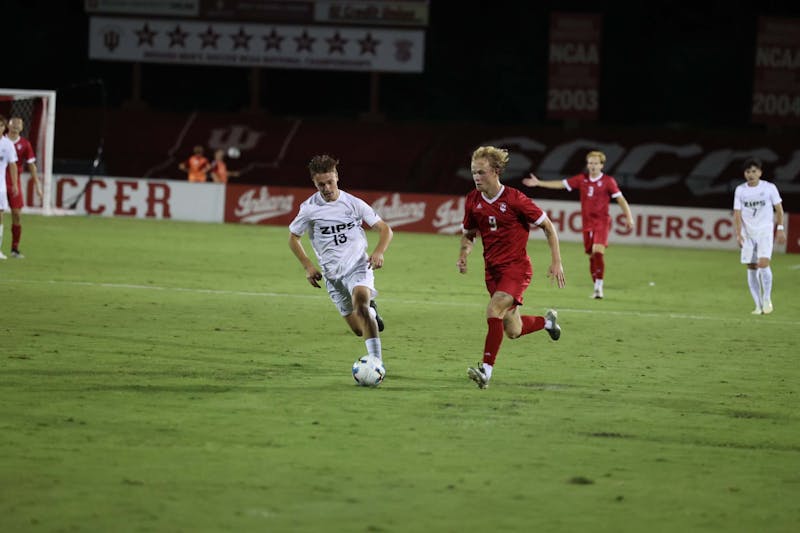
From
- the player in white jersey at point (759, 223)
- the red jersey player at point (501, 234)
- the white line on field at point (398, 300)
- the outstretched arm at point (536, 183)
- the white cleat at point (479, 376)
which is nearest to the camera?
the white cleat at point (479, 376)

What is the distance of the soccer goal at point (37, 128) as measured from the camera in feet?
84.3

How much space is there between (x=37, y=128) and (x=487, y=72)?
61.1ft

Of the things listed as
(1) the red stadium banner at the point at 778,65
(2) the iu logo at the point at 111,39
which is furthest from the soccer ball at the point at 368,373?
(2) the iu logo at the point at 111,39

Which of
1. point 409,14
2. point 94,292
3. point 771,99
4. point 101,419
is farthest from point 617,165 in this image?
point 101,419

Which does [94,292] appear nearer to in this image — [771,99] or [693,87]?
[771,99]

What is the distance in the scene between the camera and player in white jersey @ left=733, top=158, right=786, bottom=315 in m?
16.6

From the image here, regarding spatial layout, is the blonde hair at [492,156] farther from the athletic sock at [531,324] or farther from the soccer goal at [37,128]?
the soccer goal at [37,128]

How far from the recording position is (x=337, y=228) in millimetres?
10336

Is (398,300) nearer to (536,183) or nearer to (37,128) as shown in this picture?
(536,183)

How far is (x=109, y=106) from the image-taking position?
148 ft

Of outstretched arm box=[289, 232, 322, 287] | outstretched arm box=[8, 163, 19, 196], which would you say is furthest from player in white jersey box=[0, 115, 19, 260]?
outstretched arm box=[289, 232, 322, 287]

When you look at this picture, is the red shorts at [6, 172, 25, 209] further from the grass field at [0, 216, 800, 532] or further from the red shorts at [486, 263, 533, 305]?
the red shorts at [486, 263, 533, 305]

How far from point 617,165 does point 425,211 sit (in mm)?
9565

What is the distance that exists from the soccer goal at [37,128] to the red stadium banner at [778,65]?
19822 mm
